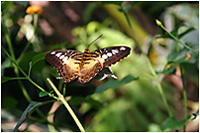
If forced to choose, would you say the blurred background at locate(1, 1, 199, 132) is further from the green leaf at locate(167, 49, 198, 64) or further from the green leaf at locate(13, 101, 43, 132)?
the green leaf at locate(13, 101, 43, 132)

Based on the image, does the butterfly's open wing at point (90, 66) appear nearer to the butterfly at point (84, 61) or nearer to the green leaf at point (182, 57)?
the butterfly at point (84, 61)

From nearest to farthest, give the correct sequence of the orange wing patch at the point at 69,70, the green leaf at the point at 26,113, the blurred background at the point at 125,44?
the green leaf at the point at 26,113 < the orange wing patch at the point at 69,70 < the blurred background at the point at 125,44

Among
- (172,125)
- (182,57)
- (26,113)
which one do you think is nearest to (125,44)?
(182,57)

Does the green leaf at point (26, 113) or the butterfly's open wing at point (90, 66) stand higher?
the butterfly's open wing at point (90, 66)

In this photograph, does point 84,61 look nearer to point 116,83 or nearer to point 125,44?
point 116,83

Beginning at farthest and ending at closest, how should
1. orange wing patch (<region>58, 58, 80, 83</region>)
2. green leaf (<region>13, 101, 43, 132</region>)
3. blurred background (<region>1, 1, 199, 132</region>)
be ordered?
blurred background (<region>1, 1, 199, 132</region>), orange wing patch (<region>58, 58, 80, 83</region>), green leaf (<region>13, 101, 43, 132</region>)

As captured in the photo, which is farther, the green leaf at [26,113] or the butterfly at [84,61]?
the butterfly at [84,61]

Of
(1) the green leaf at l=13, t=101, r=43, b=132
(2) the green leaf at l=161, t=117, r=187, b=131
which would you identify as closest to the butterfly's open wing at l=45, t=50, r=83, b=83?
(1) the green leaf at l=13, t=101, r=43, b=132

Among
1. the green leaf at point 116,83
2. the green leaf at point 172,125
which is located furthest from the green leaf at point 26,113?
the green leaf at point 172,125
